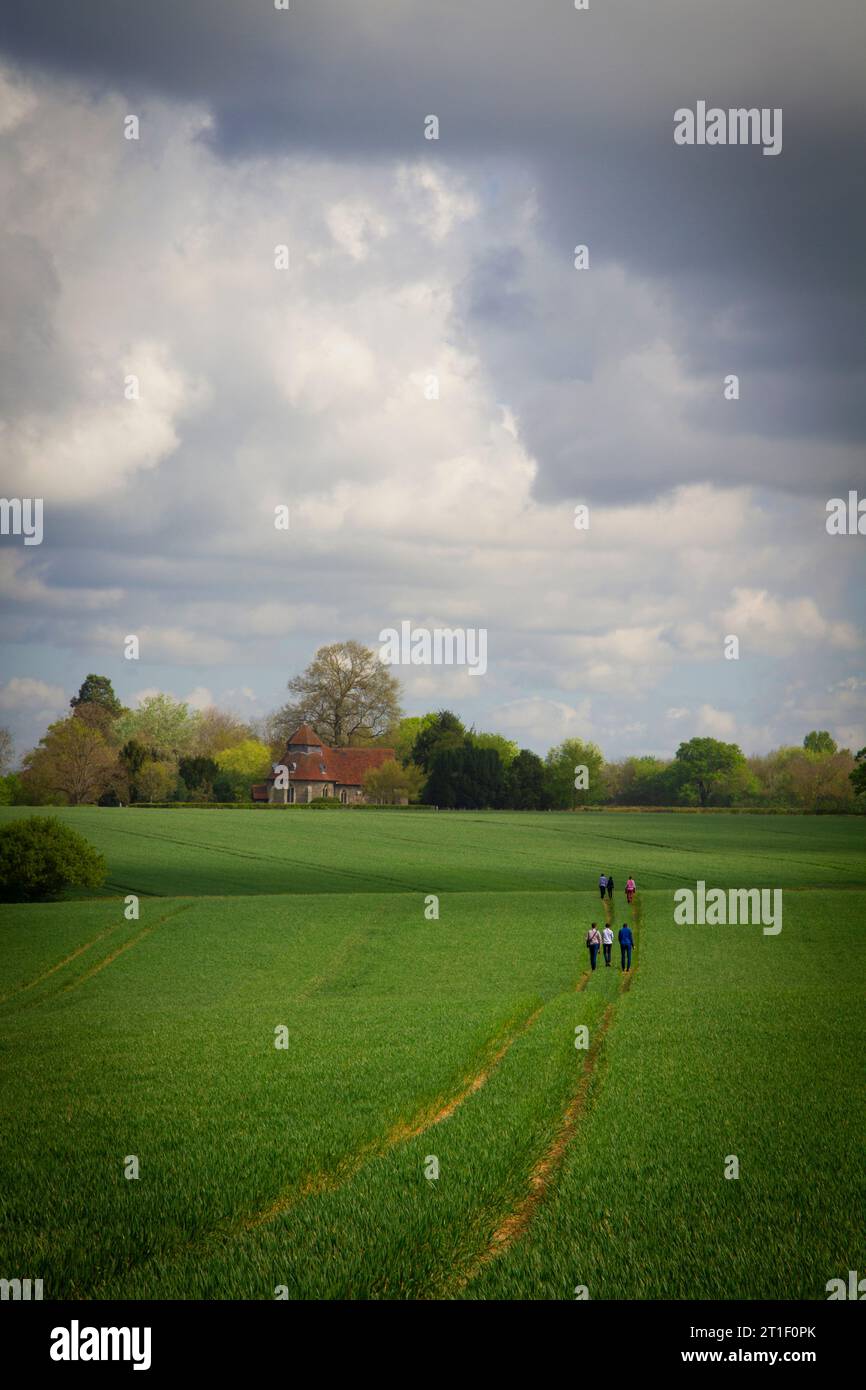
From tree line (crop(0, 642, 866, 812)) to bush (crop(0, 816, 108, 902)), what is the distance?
43440mm

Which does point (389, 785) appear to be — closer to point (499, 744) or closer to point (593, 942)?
point (499, 744)

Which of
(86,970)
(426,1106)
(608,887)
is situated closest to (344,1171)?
(426,1106)

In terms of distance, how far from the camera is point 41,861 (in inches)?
2203

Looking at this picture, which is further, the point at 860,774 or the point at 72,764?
the point at 72,764

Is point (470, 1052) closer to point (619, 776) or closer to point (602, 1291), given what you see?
point (602, 1291)

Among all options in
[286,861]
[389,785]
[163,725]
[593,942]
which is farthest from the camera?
[389,785]

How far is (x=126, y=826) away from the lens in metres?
82.5

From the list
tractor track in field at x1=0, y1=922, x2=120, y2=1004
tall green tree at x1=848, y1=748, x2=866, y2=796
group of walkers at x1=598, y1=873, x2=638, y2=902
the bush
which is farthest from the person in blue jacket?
tall green tree at x1=848, y1=748, x2=866, y2=796

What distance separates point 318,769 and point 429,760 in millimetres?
14462

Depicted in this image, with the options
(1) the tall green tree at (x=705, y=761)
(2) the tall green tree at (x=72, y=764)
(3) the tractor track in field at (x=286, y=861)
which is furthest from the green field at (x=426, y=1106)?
(1) the tall green tree at (x=705, y=761)

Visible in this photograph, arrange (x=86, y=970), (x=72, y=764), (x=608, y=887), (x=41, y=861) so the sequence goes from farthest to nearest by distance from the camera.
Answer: (x=72, y=764)
(x=41, y=861)
(x=608, y=887)
(x=86, y=970)

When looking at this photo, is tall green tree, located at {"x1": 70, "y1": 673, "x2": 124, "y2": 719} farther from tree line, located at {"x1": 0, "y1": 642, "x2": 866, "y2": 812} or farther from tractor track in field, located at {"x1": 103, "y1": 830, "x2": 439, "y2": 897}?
tractor track in field, located at {"x1": 103, "y1": 830, "x2": 439, "y2": 897}

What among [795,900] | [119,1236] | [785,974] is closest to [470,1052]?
[119,1236]

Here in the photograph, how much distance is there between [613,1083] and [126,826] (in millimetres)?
69968
